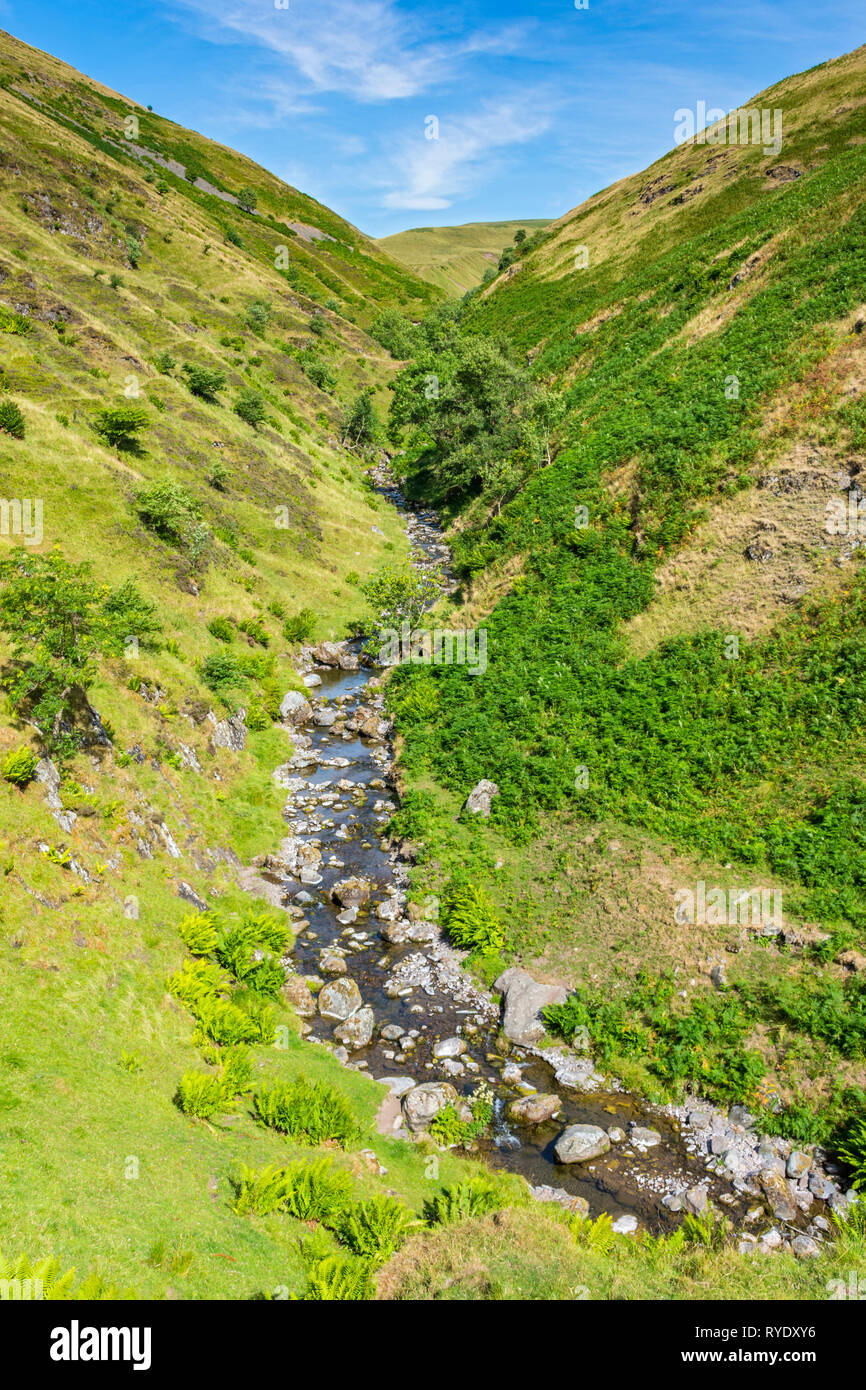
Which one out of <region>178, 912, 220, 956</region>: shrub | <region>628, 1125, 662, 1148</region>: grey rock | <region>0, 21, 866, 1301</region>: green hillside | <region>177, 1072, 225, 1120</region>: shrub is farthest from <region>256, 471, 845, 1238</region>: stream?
<region>177, 1072, 225, 1120</region>: shrub

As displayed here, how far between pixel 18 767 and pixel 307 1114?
1252 centimetres

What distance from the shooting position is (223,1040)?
1803 centimetres

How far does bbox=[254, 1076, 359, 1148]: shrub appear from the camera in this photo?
16.0 meters

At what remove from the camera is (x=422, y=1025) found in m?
20.8

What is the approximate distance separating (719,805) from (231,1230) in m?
19.3

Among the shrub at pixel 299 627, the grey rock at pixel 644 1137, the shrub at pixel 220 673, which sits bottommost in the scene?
the grey rock at pixel 644 1137

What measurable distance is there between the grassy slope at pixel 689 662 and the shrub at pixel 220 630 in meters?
10.4

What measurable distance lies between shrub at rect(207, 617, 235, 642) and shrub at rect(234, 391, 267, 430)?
3239 cm

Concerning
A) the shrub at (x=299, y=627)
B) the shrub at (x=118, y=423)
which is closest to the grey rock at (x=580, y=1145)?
the shrub at (x=299, y=627)

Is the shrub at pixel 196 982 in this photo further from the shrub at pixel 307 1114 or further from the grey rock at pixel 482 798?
the grey rock at pixel 482 798

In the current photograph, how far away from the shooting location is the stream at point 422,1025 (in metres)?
16.3

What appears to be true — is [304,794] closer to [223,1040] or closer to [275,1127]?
[223,1040]
